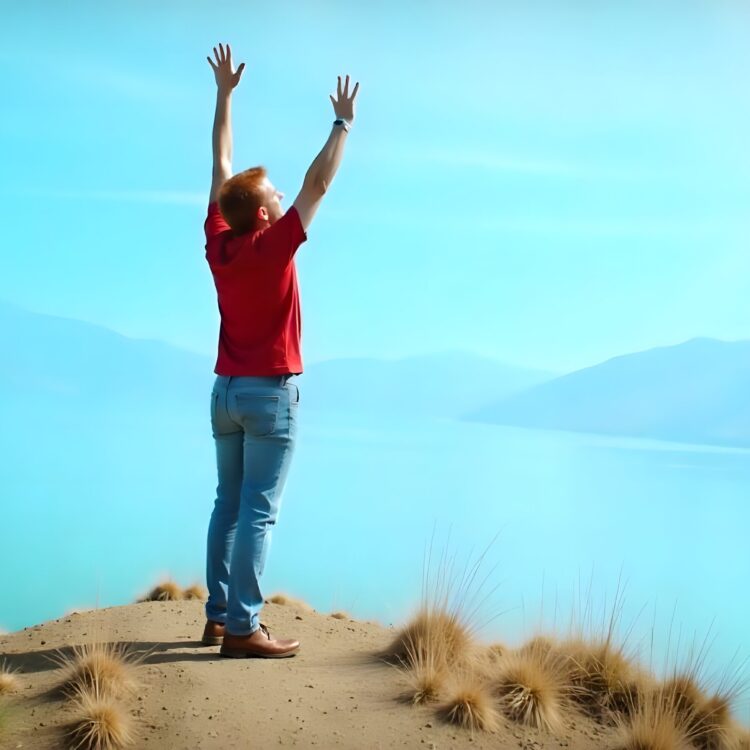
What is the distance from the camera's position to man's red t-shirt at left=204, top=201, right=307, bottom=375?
4387 mm

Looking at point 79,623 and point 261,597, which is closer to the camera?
point 261,597

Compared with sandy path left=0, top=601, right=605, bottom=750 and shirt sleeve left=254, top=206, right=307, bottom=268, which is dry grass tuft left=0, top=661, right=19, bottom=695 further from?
shirt sleeve left=254, top=206, right=307, bottom=268

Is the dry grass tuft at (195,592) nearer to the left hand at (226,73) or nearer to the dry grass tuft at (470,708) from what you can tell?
the dry grass tuft at (470,708)

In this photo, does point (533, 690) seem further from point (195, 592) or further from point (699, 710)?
point (195, 592)

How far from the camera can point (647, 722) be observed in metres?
4.18

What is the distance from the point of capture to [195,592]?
634 centimetres

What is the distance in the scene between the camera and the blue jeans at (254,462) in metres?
4.45

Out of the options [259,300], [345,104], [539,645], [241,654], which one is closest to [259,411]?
[259,300]

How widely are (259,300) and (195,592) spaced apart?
2.61 metres

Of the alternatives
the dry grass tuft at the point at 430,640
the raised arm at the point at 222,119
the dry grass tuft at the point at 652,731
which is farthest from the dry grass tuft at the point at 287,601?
the raised arm at the point at 222,119

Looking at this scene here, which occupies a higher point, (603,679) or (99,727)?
(603,679)

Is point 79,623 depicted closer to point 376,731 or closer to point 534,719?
point 376,731

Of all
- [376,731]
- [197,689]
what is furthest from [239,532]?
[376,731]

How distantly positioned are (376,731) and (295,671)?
0.71 m
